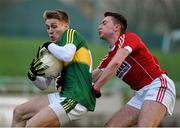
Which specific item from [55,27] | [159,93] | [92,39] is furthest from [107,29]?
[92,39]

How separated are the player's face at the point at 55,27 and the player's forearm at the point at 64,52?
10.3 inches

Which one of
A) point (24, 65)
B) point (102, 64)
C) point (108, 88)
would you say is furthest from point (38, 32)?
point (102, 64)

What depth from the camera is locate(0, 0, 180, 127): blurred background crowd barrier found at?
17469 mm

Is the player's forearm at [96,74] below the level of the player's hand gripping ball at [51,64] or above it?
below

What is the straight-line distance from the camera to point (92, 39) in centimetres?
4047

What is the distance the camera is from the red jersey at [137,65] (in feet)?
24.5

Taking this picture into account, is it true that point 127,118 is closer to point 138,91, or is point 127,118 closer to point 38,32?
point 138,91

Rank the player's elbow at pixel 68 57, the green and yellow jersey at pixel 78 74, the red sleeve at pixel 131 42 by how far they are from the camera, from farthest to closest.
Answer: the red sleeve at pixel 131 42, the green and yellow jersey at pixel 78 74, the player's elbow at pixel 68 57

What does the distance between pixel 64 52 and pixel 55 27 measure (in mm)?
395

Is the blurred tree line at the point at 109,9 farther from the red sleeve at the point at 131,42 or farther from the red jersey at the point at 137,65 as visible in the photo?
the red sleeve at the point at 131,42

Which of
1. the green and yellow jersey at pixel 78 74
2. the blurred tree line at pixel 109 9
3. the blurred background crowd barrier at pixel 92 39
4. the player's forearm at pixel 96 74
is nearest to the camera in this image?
the green and yellow jersey at pixel 78 74

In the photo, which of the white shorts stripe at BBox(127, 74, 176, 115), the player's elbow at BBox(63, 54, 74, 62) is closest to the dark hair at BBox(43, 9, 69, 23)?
the player's elbow at BBox(63, 54, 74, 62)

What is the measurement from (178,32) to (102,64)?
1150 inches

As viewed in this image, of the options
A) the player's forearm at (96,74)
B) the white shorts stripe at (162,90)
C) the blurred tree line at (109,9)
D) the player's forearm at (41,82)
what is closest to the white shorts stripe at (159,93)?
the white shorts stripe at (162,90)
